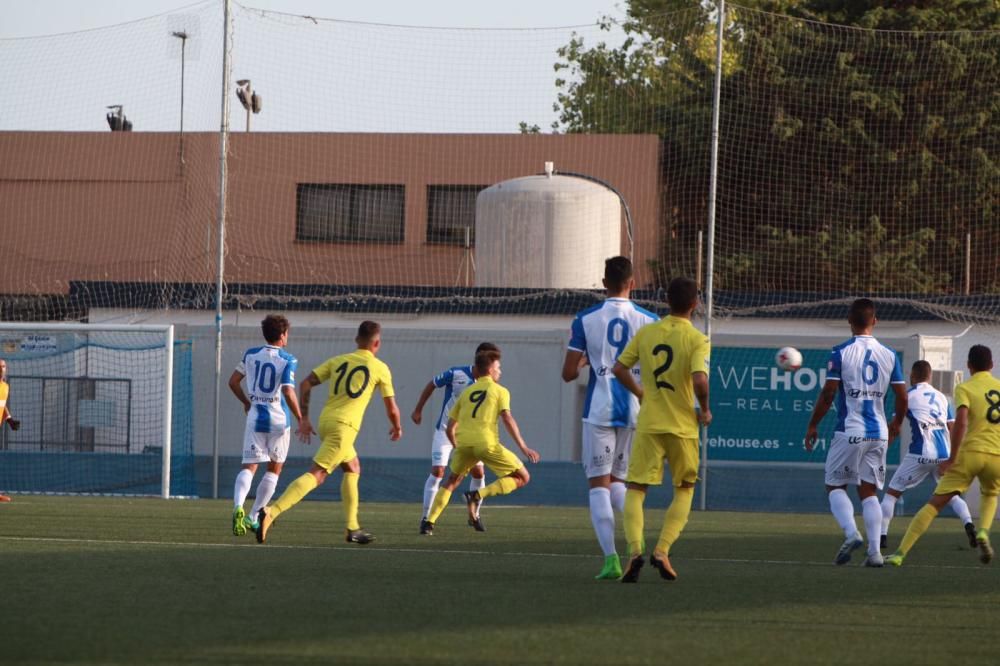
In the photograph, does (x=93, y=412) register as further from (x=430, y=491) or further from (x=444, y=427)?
(x=430, y=491)

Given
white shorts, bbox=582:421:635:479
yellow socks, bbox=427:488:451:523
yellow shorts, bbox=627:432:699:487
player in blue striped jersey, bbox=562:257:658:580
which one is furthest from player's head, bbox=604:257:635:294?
yellow socks, bbox=427:488:451:523

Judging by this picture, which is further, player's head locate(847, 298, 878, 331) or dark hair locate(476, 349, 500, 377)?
dark hair locate(476, 349, 500, 377)

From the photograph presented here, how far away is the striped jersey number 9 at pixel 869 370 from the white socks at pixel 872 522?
881 millimetres

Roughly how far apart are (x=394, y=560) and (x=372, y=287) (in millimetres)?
17565

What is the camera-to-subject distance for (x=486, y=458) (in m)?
13.9

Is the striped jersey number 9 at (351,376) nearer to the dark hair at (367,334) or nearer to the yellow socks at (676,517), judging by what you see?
the dark hair at (367,334)

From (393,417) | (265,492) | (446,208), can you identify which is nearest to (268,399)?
(265,492)

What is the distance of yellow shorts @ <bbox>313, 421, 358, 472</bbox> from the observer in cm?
1243

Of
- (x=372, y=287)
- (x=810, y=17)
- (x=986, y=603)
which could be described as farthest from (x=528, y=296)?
(x=986, y=603)

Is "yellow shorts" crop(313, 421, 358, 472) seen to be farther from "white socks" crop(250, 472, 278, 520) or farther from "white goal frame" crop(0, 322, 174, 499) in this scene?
"white goal frame" crop(0, 322, 174, 499)

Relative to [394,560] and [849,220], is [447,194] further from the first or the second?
[394,560]

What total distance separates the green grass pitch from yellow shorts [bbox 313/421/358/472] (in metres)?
0.67

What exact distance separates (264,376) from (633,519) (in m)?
5.12

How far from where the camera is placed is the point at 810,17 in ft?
126
